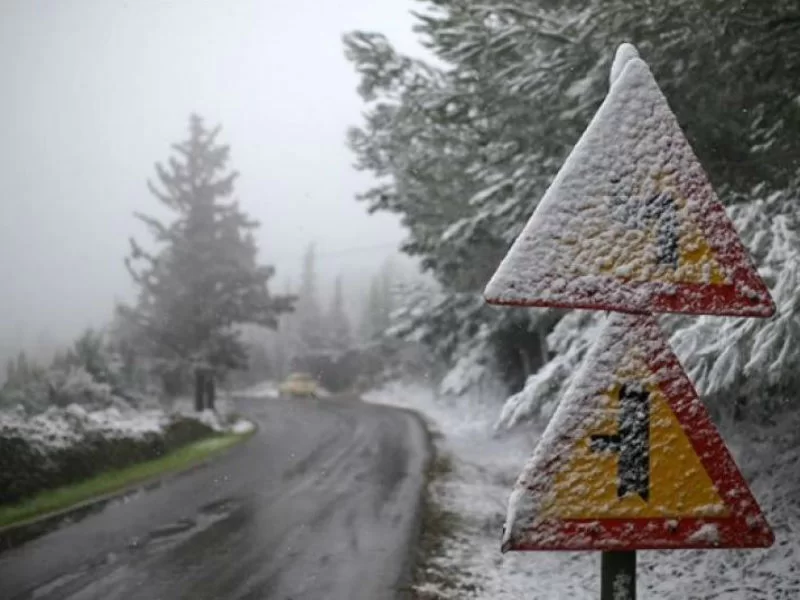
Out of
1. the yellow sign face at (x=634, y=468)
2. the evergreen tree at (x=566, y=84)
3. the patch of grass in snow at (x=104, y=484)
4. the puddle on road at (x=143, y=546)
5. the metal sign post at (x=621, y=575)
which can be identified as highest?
the evergreen tree at (x=566, y=84)

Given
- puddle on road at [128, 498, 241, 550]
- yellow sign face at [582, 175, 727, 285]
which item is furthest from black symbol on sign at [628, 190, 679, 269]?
puddle on road at [128, 498, 241, 550]

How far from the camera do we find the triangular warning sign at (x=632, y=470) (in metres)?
2.36

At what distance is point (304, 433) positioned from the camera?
23656 millimetres

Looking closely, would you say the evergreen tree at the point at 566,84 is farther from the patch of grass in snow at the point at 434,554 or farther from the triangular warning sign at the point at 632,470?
the triangular warning sign at the point at 632,470

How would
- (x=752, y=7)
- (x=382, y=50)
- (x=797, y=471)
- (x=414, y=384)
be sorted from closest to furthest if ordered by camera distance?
1. (x=752, y=7)
2. (x=797, y=471)
3. (x=382, y=50)
4. (x=414, y=384)

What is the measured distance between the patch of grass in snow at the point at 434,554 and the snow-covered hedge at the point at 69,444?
6.35 meters

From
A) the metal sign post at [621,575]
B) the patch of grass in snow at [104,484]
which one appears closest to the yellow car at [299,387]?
the patch of grass in snow at [104,484]

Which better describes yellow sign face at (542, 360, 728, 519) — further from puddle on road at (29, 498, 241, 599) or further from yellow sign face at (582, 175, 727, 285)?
puddle on road at (29, 498, 241, 599)

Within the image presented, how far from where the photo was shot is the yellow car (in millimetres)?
53281

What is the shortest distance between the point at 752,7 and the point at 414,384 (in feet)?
166

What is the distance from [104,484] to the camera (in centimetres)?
1304

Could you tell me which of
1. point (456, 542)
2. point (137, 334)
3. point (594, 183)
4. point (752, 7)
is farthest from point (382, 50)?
point (137, 334)

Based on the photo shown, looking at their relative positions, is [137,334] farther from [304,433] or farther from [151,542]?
[151,542]

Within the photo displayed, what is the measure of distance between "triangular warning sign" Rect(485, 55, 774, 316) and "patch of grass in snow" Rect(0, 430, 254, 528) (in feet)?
32.4
